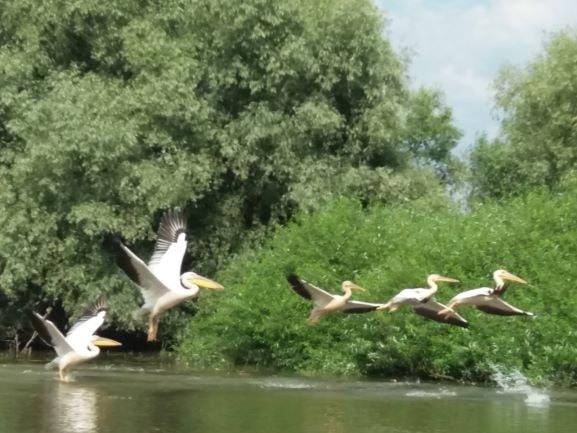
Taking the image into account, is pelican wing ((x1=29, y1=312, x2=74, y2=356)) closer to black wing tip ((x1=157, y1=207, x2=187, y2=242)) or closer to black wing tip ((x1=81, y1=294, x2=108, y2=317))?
black wing tip ((x1=81, y1=294, x2=108, y2=317))

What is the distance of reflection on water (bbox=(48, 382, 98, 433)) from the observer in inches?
813

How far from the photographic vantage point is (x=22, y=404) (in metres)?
23.9

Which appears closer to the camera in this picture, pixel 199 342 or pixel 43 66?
pixel 199 342

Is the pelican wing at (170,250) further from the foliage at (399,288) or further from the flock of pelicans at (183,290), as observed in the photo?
the foliage at (399,288)

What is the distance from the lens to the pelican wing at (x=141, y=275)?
21.8 metres

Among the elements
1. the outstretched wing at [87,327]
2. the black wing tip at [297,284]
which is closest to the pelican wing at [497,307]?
the black wing tip at [297,284]

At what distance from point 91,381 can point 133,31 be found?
10849mm

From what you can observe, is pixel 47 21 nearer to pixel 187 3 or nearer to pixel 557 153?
pixel 187 3

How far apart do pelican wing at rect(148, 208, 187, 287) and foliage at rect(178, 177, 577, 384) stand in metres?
7.44

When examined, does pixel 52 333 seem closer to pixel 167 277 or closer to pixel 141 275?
pixel 167 277

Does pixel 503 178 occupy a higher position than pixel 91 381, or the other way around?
pixel 503 178

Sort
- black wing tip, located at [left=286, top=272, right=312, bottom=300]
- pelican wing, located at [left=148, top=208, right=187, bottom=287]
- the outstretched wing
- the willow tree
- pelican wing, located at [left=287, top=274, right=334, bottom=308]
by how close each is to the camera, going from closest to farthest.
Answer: pelican wing, located at [left=148, top=208, right=187, bottom=287] → black wing tip, located at [left=286, top=272, right=312, bottom=300] → pelican wing, located at [left=287, top=274, right=334, bottom=308] → the outstretched wing → the willow tree

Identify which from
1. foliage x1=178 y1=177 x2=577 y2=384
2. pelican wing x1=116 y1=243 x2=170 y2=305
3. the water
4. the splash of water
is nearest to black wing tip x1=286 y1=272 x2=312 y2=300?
the water

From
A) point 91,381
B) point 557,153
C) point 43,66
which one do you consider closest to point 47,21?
point 43,66
